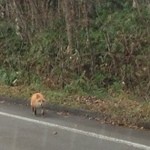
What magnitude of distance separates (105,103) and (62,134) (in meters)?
2.13

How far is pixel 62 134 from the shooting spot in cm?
829

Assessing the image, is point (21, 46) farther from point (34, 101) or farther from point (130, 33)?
point (34, 101)

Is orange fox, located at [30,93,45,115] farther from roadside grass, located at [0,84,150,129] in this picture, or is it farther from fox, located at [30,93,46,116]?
roadside grass, located at [0,84,150,129]

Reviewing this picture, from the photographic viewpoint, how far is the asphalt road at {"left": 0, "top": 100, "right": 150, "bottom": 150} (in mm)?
7594

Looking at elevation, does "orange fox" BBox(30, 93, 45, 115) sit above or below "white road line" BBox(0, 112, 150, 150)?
above

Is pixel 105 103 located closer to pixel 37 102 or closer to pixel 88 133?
pixel 37 102

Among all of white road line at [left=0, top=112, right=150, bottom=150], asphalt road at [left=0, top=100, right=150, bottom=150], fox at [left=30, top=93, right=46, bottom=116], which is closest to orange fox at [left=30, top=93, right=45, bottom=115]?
fox at [left=30, top=93, right=46, bottom=116]

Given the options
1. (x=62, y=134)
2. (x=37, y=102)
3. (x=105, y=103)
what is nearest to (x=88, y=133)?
(x=62, y=134)

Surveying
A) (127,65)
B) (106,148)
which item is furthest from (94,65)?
(106,148)

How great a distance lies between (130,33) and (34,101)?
11.8ft

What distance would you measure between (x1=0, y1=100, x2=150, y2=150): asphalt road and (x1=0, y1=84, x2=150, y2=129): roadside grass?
32cm

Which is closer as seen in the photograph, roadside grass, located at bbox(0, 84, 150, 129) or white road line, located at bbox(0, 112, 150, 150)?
white road line, located at bbox(0, 112, 150, 150)

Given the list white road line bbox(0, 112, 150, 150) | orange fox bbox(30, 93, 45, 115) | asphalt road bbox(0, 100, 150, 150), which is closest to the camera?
asphalt road bbox(0, 100, 150, 150)

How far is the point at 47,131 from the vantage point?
27.8ft
